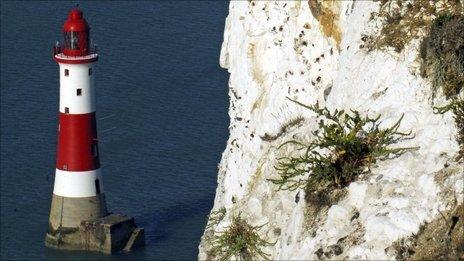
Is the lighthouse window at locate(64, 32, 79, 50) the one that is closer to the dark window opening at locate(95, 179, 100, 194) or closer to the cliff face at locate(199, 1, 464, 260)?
the dark window opening at locate(95, 179, 100, 194)

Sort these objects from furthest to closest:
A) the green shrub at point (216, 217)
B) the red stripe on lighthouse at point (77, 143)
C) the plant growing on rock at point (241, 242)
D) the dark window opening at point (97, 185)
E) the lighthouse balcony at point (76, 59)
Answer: the dark window opening at point (97, 185)
the red stripe on lighthouse at point (77, 143)
the lighthouse balcony at point (76, 59)
the green shrub at point (216, 217)
the plant growing on rock at point (241, 242)

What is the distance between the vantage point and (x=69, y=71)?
57844 millimetres

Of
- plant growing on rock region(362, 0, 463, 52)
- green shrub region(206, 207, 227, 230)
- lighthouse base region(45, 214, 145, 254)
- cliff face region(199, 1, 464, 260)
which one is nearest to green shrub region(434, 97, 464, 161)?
cliff face region(199, 1, 464, 260)

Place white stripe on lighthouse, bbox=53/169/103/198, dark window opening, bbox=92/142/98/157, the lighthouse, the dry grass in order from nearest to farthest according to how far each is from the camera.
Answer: the dry grass < the lighthouse < dark window opening, bbox=92/142/98/157 < white stripe on lighthouse, bbox=53/169/103/198

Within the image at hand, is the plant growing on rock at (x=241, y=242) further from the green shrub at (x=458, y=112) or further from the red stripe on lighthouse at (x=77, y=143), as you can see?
the red stripe on lighthouse at (x=77, y=143)

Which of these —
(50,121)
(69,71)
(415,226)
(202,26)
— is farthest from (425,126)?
(202,26)

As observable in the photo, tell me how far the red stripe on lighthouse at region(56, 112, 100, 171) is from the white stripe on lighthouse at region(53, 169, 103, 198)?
6.7 inches

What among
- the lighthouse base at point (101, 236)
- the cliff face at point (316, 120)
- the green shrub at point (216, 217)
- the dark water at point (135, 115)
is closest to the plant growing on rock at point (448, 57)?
the cliff face at point (316, 120)

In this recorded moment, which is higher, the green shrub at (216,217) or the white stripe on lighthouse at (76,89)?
the white stripe on lighthouse at (76,89)

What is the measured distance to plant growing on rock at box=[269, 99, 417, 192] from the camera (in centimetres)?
1816

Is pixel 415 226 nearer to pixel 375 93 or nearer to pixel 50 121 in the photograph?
pixel 375 93

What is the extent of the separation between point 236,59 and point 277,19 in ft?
3.27

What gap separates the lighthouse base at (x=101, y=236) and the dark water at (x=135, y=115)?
0.45 meters

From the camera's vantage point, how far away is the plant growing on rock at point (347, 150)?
18156mm
